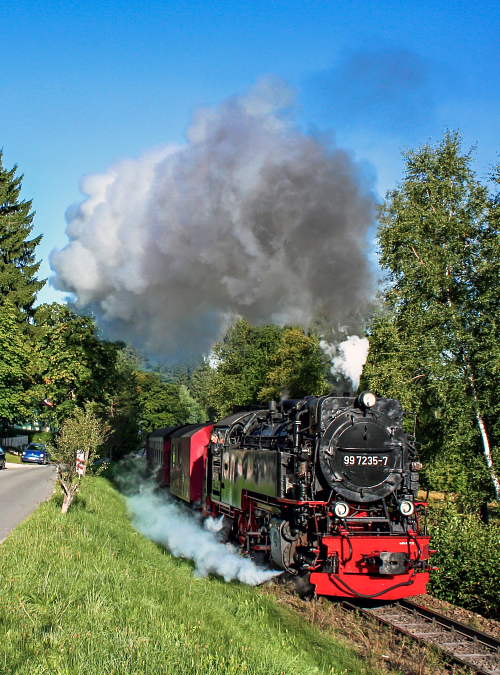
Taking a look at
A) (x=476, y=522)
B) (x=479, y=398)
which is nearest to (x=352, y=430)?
(x=476, y=522)

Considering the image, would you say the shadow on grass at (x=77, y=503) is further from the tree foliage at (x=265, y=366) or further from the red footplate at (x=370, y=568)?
the tree foliage at (x=265, y=366)

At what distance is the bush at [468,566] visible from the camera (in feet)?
38.4

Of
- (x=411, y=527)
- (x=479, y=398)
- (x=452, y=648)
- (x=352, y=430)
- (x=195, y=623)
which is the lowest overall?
(x=452, y=648)

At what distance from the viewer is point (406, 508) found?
10891mm

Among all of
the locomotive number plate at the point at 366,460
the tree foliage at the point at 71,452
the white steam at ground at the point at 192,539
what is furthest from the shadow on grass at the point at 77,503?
the locomotive number plate at the point at 366,460

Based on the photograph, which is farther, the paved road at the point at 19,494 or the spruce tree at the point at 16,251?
the spruce tree at the point at 16,251

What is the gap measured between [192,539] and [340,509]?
7.40 meters

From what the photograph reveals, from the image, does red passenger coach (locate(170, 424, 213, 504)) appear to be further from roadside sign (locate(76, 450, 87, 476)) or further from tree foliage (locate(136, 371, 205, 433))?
tree foliage (locate(136, 371, 205, 433))

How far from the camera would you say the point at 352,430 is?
11.0 m

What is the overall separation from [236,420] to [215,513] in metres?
3.07

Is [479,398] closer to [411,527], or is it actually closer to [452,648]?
[411,527]

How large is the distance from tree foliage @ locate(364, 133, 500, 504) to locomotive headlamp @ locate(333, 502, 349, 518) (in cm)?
809

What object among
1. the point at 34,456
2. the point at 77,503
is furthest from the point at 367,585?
the point at 34,456

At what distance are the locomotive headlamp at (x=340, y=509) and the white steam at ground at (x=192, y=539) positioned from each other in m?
2.51
